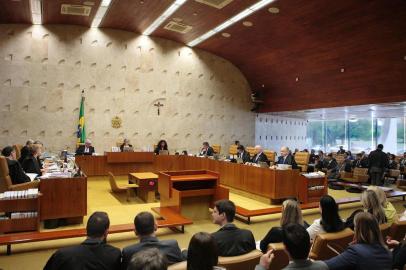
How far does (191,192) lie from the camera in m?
5.81

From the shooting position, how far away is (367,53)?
9281mm

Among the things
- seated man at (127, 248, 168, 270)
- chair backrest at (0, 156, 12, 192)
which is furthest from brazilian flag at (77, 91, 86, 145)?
seated man at (127, 248, 168, 270)

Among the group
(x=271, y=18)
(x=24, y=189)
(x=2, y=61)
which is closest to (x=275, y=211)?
(x=24, y=189)

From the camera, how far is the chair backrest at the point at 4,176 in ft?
16.5

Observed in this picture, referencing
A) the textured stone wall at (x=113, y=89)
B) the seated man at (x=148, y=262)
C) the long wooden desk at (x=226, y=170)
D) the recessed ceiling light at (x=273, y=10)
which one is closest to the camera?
the seated man at (x=148, y=262)

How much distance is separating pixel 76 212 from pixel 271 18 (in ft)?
24.2

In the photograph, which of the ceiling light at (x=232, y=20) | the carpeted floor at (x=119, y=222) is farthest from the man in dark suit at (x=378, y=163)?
the ceiling light at (x=232, y=20)

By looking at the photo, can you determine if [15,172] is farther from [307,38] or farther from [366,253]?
[307,38]

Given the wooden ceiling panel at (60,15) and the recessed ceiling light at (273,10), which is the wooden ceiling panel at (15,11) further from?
the recessed ceiling light at (273,10)

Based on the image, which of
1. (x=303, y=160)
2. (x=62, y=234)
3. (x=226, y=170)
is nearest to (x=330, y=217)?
(x=62, y=234)

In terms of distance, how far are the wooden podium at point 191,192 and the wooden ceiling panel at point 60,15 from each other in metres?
6.21

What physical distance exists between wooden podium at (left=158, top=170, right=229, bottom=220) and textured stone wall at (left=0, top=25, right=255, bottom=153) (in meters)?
6.76

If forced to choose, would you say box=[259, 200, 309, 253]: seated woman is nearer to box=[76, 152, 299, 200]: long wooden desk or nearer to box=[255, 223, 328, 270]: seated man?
box=[255, 223, 328, 270]: seated man

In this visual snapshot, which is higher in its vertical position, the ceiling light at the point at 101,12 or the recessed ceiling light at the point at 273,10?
the ceiling light at the point at 101,12
